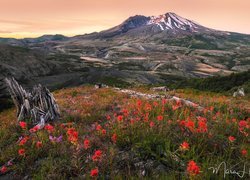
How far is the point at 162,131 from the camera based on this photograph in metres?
6.98

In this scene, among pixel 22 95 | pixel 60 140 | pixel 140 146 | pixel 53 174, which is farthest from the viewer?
pixel 22 95

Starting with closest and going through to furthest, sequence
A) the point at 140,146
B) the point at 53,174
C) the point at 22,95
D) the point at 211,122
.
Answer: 1. the point at 53,174
2. the point at 140,146
3. the point at 211,122
4. the point at 22,95

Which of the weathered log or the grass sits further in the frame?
the weathered log

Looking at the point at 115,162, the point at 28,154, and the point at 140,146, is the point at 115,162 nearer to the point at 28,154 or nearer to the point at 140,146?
the point at 140,146

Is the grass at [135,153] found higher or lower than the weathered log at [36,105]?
higher

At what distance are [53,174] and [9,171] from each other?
4.17 ft

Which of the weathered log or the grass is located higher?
the grass

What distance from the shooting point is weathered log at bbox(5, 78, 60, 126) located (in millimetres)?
10812

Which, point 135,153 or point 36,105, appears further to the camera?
point 36,105

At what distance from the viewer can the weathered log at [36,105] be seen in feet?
35.5

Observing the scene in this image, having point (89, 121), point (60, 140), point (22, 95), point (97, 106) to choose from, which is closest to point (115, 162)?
point (60, 140)

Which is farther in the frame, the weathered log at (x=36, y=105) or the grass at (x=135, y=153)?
the weathered log at (x=36, y=105)

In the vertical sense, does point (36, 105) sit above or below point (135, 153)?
below

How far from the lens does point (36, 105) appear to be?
1208 centimetres
